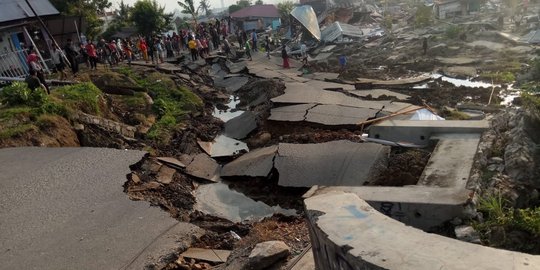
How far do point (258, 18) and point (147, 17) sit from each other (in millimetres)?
23214

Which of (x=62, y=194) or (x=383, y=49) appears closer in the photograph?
(x=62, y=194)

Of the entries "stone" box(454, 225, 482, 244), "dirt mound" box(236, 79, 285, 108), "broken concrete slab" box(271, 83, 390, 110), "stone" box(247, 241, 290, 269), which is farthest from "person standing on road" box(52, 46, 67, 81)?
"stone" box(454, 225, 482, 244)

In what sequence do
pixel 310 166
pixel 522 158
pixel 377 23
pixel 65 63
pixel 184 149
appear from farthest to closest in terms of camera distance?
pixel 377 23 → pixel 65 63 → pixel 184 149 → pixel 310 166 → pixel 522 158

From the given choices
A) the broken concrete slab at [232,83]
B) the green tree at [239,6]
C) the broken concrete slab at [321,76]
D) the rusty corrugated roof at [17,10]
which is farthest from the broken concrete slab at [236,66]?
the green tree at [239,6]

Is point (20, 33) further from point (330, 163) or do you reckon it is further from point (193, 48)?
point (330, 163)

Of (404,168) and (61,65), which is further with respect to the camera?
(61,65)

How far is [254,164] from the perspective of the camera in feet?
27.7

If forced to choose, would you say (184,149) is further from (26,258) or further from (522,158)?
(522,158)

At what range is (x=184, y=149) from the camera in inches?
407

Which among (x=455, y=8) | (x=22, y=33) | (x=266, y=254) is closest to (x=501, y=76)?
(x=266, y=254)

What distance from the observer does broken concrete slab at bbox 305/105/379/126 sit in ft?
32.1

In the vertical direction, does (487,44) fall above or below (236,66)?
below

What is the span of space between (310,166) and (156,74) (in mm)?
10628

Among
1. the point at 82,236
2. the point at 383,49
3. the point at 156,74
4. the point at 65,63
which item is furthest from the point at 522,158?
the point at 383,49
